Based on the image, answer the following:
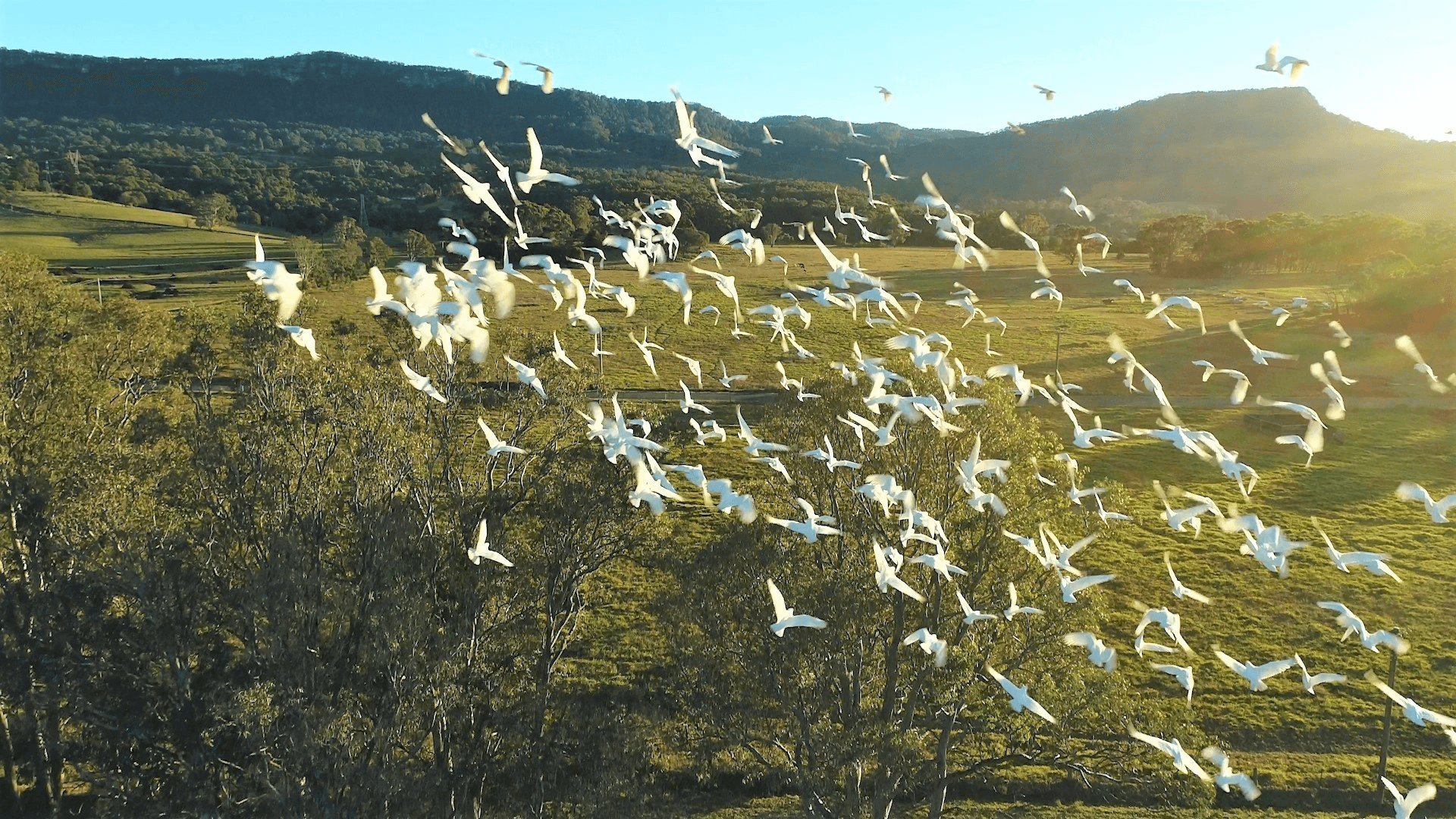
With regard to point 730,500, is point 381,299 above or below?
above

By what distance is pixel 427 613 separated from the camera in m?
22.9

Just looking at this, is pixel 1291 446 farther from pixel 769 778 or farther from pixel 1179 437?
pixel 1179 437

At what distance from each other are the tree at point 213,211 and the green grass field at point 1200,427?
241 centimetres

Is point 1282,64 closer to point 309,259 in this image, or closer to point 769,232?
point 309,259

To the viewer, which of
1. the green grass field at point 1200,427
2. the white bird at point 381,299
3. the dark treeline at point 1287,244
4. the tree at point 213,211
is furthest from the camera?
the tree at point 213,211

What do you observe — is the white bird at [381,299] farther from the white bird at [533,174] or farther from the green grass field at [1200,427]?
the green grass field at [1200,427]

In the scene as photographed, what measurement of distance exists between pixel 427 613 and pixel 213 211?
470 feet

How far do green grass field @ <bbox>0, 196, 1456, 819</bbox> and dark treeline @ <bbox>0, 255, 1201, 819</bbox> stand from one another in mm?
3495

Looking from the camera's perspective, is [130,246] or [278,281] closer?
[278,281]

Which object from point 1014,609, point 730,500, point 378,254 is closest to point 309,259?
point 378,254

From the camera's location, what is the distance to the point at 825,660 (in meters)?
24.1

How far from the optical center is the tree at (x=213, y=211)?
140m

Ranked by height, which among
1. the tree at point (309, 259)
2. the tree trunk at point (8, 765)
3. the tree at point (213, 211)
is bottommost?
the tree trunk at point (8, 765)

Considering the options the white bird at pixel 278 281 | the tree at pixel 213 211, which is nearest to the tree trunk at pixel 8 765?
the white bird at pixel 278 281
